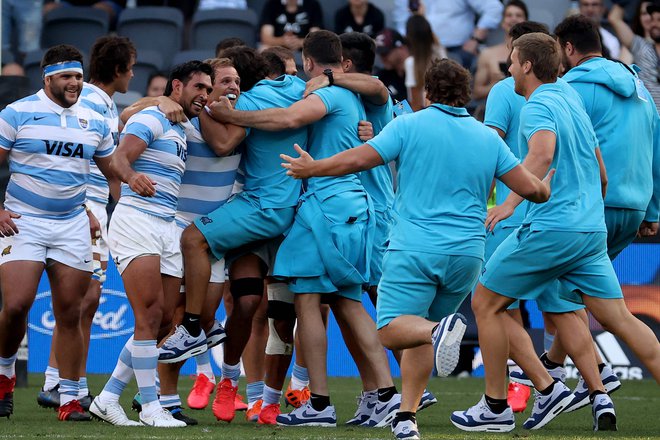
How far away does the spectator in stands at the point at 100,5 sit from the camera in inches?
636

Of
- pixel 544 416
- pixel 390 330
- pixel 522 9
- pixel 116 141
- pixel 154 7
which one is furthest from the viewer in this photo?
pixel 154 7

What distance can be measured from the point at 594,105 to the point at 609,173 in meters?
0.46

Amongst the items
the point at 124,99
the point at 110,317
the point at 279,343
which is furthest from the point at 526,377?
the point at 124,99

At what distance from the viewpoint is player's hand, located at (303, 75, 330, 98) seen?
311 inches

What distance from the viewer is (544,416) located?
768 centimetres

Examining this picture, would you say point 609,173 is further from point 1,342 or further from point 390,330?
point 1,342

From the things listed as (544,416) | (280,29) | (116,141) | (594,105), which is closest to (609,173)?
(594,105)

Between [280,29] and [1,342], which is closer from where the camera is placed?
[1,342]

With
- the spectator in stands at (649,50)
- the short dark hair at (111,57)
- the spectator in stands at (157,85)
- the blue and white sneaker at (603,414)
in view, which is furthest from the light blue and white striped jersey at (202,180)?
the spectator in stands at (649,50)

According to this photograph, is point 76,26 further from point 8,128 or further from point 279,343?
point 279,343

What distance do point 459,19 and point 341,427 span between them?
9.18 meters

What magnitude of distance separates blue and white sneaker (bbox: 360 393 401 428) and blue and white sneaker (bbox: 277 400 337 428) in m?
0.28

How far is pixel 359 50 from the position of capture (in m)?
8.45

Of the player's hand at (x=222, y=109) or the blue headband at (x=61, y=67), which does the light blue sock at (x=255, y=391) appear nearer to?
the player's hand at (x=222, y=109)
